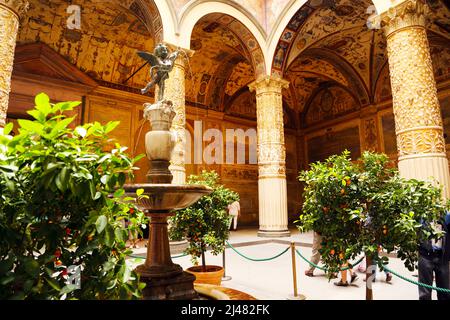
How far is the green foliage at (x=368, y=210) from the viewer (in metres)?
2.61

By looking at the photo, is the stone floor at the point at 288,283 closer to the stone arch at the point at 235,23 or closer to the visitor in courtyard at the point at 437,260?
the visitor in courtyard at the point at 437,260

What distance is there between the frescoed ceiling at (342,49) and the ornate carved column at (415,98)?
3881 millimetres

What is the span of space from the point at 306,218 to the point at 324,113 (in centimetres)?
1526

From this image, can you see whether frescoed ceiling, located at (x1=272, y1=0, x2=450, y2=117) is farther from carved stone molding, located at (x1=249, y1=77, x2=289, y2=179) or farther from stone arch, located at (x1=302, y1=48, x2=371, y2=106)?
carved stone molding, located at (x1=249, y1=77, x2=289, y2=179)

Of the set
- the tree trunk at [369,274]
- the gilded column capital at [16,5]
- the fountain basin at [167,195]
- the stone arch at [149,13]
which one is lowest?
the tree trunk at [369,274]

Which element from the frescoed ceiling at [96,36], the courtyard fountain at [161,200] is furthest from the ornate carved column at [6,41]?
the frescoed ceiling at [96,36]

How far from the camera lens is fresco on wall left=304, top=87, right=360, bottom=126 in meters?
15.7

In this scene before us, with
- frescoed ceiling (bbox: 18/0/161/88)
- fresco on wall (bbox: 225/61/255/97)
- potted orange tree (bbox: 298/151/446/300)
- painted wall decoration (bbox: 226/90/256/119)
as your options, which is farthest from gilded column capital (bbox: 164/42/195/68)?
painted wall decoration (bbox: 226/90/256/119)

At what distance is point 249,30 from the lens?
10.2 m

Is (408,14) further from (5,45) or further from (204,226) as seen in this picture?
(5,45)

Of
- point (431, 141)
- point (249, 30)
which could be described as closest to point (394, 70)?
point (431, 141)

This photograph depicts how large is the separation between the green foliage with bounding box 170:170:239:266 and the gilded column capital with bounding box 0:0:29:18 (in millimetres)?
4883

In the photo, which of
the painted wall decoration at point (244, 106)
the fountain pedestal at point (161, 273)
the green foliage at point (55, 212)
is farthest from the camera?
the painted wall decoration at point (244, 106)

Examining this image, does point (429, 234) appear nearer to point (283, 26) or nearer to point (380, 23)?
point (380, 23)
